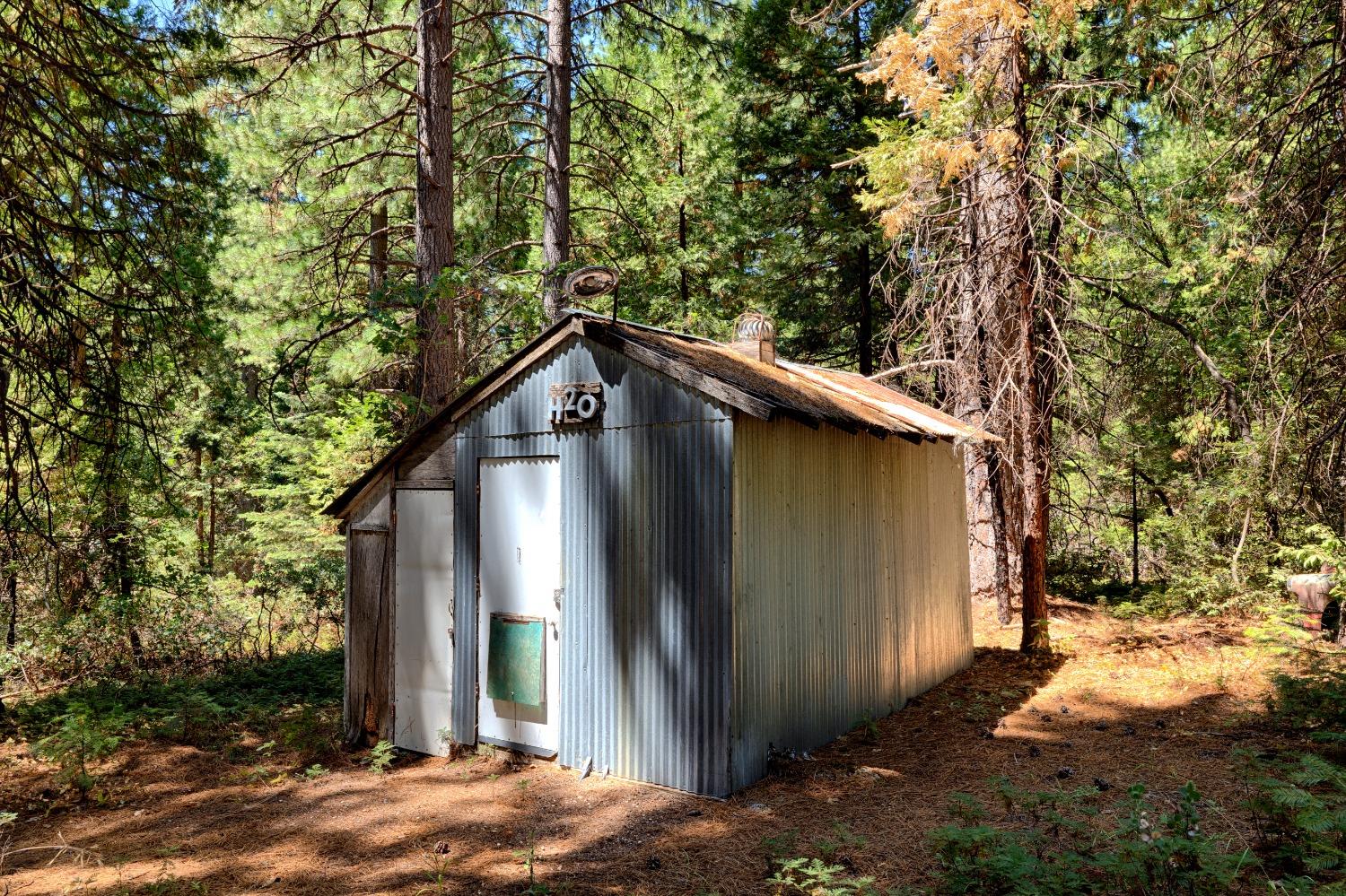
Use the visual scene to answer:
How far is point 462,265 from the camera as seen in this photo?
10477 millimetres

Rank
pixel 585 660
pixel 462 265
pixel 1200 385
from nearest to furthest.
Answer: pixel 585 660, pixel 462 265, pixel 1200 385

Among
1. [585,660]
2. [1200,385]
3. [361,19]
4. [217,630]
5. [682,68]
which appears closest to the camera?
[585,660]

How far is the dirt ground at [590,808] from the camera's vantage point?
4988 millimetres

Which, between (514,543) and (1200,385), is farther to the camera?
(1200,385)

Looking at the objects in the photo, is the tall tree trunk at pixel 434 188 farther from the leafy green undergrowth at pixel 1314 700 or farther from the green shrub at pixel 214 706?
the leafy green undergrowth at pixel 1314 700

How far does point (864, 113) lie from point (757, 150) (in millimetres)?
2068

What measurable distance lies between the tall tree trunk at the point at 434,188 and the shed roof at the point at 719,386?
8.65 ft

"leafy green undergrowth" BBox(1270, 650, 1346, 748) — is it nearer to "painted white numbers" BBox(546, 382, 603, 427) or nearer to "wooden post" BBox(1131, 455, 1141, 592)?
"painted white numbers" BBox(546, 382, 603, 427)

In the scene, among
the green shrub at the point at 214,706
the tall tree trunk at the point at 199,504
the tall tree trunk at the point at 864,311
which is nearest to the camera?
the green shrub at the point at 214,706

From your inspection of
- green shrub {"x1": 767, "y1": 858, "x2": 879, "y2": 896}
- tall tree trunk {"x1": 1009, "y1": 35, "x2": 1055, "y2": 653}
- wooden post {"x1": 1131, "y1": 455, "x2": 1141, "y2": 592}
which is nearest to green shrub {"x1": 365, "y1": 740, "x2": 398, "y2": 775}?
green shrub {"x1": 767, "y1": 858, "x2": 879, "y2": 896}

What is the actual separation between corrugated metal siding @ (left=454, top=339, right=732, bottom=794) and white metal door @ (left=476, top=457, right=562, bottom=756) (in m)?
0.14

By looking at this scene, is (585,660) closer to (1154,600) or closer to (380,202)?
(1154,600)

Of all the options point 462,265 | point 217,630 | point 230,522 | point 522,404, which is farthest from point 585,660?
point 230,522

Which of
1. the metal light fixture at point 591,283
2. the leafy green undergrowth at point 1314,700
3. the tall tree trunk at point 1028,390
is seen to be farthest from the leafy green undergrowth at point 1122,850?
the tall tree trunk at point 1028,390
